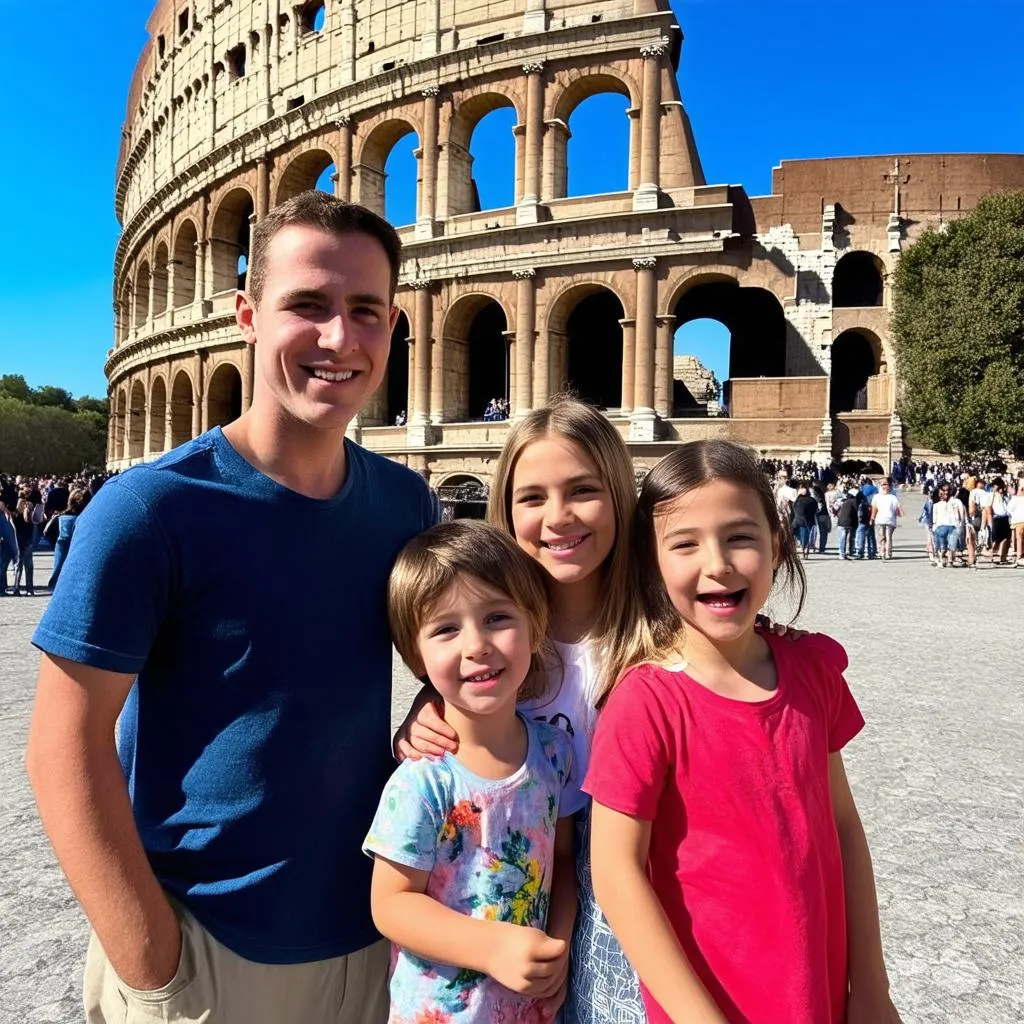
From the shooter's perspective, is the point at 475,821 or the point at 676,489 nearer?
the point at 475,821

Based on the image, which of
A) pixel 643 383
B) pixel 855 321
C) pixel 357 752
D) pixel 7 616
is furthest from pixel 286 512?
pixel 855 321

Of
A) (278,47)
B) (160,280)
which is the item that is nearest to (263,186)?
(278,47)

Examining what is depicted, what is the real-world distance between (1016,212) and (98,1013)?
2674cm

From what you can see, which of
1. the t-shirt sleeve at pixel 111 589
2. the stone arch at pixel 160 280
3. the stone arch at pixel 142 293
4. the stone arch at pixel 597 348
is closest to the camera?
the t-shirt sleeve at pixel 111 589

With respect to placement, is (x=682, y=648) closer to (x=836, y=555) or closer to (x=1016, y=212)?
(x=836, y=555)

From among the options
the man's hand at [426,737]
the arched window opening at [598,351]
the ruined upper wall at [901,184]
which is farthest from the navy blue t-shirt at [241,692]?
the arched window opening at [598,351]

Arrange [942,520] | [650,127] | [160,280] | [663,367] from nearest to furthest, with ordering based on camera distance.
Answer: [942,520] < [650,127] < [663,367] < [160,280]

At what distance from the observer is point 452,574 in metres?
1.43

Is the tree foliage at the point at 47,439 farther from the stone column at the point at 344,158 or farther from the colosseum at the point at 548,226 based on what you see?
the stone column at the point at 344,158

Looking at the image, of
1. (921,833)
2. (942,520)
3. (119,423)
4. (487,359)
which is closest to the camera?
(921,833)

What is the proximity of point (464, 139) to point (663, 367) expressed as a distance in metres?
8.89

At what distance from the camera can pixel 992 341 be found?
21.0 m

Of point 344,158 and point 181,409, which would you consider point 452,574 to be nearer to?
point 344,158

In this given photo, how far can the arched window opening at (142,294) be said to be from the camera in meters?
32.4
